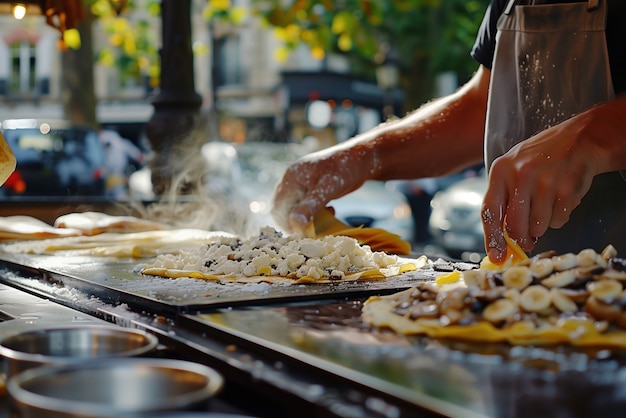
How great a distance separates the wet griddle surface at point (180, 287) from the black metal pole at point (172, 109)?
8.10ft

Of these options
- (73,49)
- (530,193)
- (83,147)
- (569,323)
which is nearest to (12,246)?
(530,193)

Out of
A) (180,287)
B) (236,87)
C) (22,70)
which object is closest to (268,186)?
Result: (180,287)

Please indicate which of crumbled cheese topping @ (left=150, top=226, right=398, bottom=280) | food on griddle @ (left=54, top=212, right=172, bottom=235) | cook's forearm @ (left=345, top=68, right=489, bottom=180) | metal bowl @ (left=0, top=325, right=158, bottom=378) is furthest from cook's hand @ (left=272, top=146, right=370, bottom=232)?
metal bowl @ (left=0, top=325, right=158, bottom=378)

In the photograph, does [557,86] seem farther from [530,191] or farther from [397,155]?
[530,191]

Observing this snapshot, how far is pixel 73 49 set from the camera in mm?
13539

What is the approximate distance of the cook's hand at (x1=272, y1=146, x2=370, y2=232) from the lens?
2.94 m

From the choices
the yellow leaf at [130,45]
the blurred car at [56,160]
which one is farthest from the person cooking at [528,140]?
the yellow leaf at [130,45]

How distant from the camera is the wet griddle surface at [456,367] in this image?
Result: 1102mm

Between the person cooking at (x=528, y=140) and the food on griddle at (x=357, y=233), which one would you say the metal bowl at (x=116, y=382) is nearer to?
the person cooking at (x=528, y=140)

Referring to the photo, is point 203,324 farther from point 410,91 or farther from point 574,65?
point 410,91

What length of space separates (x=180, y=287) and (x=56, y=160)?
7.92m

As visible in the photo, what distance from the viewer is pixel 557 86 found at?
277cm

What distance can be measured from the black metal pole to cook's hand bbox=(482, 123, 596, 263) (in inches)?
133

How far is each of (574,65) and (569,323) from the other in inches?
58.9
